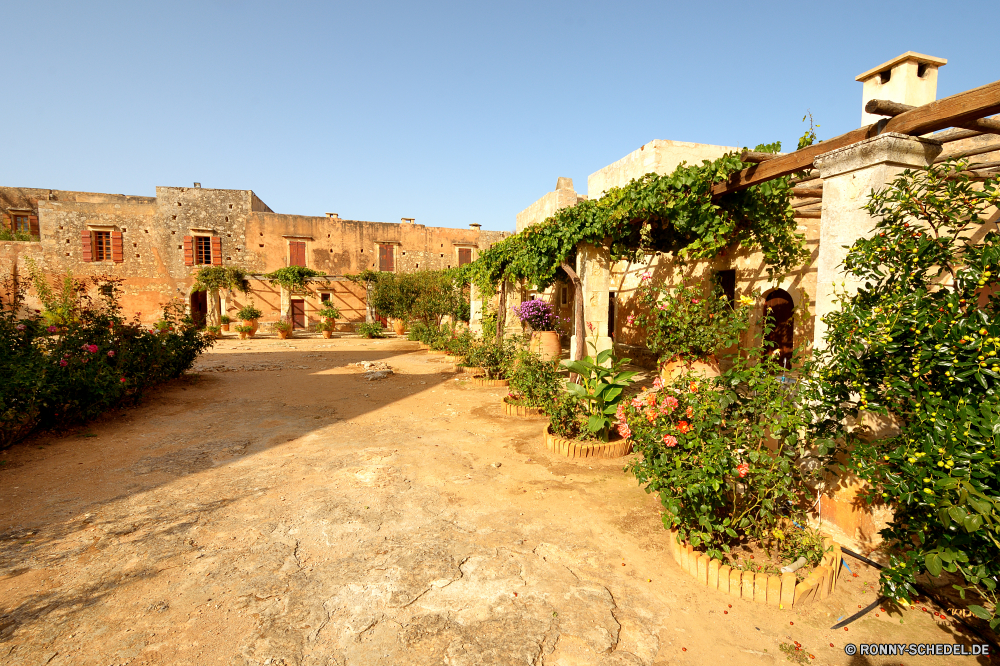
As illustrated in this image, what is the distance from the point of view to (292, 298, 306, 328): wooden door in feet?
71.7

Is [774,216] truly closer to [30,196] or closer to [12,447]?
[12,447]

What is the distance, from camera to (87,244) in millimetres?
20062

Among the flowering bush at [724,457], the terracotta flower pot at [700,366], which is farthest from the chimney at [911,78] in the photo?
the terracotta flower pot at [700,366]

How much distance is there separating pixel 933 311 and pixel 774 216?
356cm

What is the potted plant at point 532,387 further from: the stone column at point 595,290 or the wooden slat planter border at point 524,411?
the stone column at point 595,290

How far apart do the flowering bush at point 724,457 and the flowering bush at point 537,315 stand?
5.62m

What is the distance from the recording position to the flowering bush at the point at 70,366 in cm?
477

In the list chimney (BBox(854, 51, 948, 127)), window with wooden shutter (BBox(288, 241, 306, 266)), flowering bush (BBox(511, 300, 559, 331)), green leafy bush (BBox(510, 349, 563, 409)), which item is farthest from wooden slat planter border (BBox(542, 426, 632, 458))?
window with wooden shutter (BBox(288, 241, 306, 266))

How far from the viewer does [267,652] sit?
6.67 feet

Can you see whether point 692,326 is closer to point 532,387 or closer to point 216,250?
point 532,387

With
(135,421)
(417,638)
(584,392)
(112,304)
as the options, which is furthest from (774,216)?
(112,304)

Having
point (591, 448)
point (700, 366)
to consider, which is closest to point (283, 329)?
point (591, 448)

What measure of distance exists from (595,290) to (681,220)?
1.65 meters

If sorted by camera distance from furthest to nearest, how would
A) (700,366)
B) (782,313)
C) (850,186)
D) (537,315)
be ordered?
(537,315) → (782,313) → (700,366) → (850,186)
